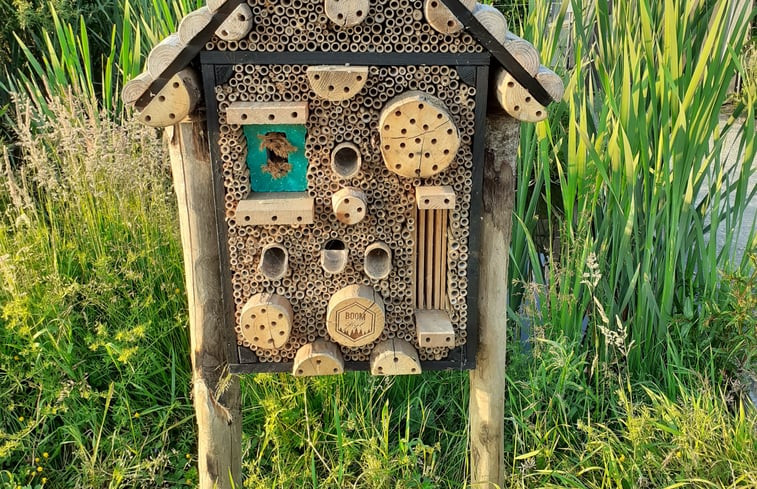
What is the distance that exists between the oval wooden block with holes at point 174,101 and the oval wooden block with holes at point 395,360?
0.82 m

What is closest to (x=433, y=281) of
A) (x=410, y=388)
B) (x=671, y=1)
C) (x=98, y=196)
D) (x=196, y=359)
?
(x=196, y=359)

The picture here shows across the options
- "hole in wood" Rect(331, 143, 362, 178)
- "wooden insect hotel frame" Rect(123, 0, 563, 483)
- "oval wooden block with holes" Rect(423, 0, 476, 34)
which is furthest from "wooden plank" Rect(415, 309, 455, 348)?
"oval wooden block with holes" Rect(423, 0, 476, 34)

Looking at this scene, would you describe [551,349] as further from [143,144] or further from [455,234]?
[143,144]

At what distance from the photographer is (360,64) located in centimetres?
164

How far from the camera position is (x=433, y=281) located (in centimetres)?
191

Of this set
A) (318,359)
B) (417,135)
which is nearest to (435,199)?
(417,135)

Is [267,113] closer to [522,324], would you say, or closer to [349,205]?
[349,205]

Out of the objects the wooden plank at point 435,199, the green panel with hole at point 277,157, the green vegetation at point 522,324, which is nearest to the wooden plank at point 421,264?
the wooden plank at point 435,199

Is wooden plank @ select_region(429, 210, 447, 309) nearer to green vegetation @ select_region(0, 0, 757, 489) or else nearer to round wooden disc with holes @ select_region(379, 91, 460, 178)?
round wooden disc with holes @ select_region(379, 91, 460, 178)

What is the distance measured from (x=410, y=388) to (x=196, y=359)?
1.00m

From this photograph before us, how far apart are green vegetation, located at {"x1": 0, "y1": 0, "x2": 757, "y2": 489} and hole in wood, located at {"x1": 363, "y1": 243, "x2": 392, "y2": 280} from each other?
2.31ft

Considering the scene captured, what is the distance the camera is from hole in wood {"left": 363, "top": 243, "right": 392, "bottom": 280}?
71.9 inches

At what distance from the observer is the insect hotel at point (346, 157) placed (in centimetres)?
162

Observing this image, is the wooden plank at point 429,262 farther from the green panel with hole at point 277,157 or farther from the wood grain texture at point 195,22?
the wood grain texture at point 195,22
